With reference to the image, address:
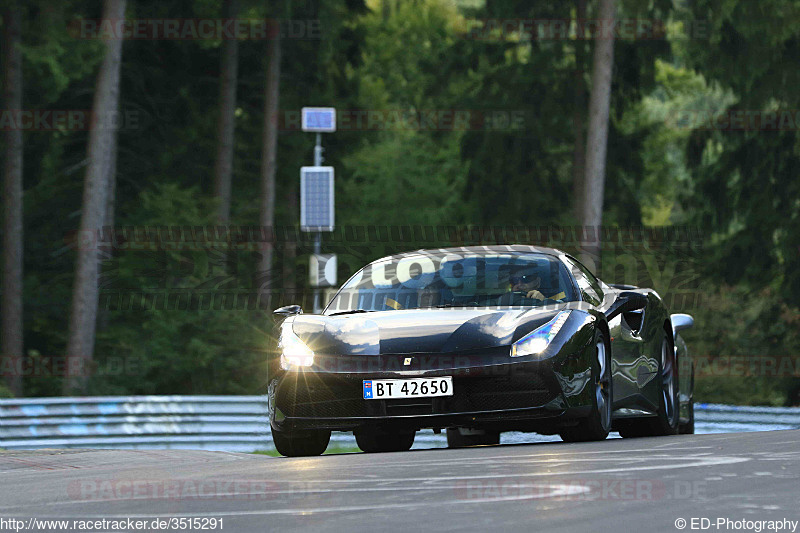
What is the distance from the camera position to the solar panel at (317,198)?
24.2 meters

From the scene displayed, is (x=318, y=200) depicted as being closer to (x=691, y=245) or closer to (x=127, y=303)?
(x=127, y=303)

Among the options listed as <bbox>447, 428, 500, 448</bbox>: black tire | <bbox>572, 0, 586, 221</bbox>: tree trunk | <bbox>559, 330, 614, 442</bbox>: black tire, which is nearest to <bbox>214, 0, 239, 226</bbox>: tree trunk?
<bbox>572, 0, 586, 221</bbox>: tree trunk

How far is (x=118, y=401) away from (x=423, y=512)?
11468 mm

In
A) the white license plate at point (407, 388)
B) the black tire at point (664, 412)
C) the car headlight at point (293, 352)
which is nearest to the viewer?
the white license plate at point (407, 388)

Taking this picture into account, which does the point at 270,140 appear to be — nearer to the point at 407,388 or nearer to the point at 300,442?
the point at 300,442

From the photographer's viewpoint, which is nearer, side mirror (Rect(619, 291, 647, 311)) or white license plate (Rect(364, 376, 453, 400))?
white license plate (Rect(364, 376, 453, 400))

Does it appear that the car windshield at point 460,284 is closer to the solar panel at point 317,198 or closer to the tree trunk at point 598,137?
the solar panel at point 317,198

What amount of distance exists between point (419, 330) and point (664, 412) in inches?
126

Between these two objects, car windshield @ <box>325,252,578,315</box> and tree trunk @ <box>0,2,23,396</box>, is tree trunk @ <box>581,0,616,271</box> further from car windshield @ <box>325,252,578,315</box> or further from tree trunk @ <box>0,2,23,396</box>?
car windshield @ <box>325,252,578,315</box>

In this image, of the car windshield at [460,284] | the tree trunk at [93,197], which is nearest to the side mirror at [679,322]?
the car windshield at [460,284]

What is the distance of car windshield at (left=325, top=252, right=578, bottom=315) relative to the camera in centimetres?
1101

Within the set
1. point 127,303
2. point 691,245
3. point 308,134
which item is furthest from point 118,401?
point 308,134

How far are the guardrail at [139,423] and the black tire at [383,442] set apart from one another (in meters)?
5.70

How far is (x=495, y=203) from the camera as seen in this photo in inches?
1753
